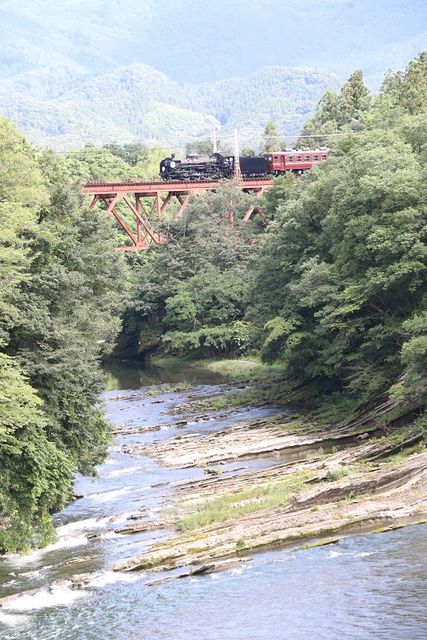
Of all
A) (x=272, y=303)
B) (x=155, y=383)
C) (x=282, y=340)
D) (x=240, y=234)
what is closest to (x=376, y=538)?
(x=282, y=340)

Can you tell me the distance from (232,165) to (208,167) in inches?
101

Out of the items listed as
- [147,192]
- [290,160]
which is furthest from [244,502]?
[290,160]

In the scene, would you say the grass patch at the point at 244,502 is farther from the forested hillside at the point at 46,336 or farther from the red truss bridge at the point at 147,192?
the red truss bridge at the point at 147,192

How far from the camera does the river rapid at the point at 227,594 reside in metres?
27.1

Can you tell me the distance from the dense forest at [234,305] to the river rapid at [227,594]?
2.28 m

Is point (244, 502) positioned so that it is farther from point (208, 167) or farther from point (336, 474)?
point (208, 167)

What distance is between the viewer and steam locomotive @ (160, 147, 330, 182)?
412 ft

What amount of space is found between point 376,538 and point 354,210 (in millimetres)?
28030

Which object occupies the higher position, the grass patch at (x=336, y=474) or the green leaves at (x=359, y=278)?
the green leaves at (x=359, y=278)

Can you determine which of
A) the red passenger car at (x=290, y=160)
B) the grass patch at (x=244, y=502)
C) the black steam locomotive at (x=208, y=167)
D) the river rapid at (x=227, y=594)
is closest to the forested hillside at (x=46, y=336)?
the river rapid at (x=227, y=594)

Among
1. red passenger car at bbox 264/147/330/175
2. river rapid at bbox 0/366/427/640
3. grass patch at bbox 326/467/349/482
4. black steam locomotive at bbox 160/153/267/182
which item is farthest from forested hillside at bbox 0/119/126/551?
red passenger car at bbox 264/147/330/175

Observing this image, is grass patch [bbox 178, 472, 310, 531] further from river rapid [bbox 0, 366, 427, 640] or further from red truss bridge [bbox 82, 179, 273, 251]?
red truss bridge [bbox 82, 179, 273, 251]

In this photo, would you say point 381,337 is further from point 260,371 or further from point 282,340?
point 260,371

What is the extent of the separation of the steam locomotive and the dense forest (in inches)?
1086
